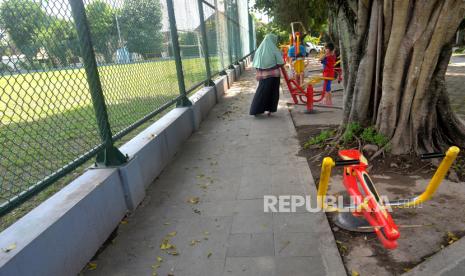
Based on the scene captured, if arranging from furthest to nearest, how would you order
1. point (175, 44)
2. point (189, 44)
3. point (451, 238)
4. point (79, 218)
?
point (189, 44) → point (175, 44) → point (451, 238) → point (79, 218)

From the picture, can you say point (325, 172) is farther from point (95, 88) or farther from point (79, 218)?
point (95, 88)

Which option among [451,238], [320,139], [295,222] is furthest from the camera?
[320,139]

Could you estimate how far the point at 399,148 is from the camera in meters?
4.38

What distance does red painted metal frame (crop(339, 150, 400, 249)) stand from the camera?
243 centimetres

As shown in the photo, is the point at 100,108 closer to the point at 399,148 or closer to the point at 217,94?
the point at 399,148

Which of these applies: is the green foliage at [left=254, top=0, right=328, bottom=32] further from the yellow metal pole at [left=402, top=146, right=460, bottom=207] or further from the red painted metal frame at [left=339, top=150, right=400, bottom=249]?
the yellow metal pole at [left=402, top=146, right=460, bottom=207]

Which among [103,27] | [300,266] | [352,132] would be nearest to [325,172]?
[300,266]

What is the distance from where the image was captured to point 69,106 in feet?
13.5

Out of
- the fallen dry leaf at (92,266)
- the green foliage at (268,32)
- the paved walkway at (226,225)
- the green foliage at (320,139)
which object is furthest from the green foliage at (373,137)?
the green foliage at (268,32)

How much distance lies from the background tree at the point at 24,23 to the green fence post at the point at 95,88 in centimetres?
39

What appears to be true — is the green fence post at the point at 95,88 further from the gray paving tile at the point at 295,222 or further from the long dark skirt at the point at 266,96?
the long dark skirt at the point at 266,96

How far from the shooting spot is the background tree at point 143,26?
4.39m

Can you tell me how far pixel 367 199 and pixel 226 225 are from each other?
1290 millimetres

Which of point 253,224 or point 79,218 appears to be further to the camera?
point 253,224
